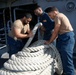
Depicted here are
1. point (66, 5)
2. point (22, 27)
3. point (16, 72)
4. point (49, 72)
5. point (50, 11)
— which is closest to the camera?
point (16, 72)

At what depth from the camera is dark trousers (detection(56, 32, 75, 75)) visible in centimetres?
389

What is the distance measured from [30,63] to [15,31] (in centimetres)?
92

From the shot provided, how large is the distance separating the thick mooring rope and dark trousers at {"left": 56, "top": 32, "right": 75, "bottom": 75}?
106 mm

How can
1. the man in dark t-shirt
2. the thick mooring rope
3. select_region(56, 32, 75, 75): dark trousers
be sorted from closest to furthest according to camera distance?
the thick mooring rope, select_region(56, 32, 75, 75): dark trousers, the man in dark t-shirt

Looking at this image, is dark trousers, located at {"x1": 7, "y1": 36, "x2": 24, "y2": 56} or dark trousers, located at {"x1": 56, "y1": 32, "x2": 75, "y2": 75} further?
dark trousers, located at {"x1": 7, "y1": 36, "x2": 24, "y2": 56}

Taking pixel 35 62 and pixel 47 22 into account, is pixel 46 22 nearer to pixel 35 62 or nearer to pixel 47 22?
pixel 47 22

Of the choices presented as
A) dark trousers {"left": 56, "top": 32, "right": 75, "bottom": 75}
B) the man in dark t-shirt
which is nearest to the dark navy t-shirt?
the man in dark t-shirt

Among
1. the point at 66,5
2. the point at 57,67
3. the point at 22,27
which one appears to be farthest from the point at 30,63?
the point at 66,5

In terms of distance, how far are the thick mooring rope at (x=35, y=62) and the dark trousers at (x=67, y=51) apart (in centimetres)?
11

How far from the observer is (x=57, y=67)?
396cm

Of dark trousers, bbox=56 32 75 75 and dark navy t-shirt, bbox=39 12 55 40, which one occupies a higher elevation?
dark navy t-shirt, bbox=39 12 55 40

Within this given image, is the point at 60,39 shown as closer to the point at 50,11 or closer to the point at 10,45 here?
the point at 50,11

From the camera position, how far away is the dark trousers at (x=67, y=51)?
12.8ft

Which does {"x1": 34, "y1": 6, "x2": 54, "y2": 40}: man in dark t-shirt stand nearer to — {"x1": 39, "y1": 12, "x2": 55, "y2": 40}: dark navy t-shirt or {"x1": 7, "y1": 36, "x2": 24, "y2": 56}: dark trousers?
{"x1": 39, "y1": 12, "x2": 55, "y2": 40}: dark navy t-shirt
